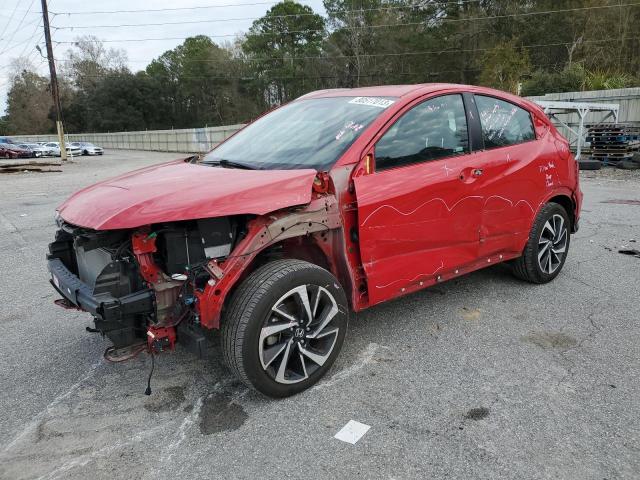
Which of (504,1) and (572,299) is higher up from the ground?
(504,1)

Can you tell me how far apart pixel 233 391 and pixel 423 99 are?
2387mm

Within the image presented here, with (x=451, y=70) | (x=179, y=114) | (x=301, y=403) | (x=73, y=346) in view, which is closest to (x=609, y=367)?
(x=301, y=403)

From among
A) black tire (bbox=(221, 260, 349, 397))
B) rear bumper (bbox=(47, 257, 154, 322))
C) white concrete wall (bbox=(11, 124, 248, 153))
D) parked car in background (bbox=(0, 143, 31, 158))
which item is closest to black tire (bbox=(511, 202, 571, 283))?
black tire (bbox=(221, 260, 349, 397))

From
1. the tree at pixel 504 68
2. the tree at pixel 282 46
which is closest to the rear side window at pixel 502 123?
the tree at pixel 504 68

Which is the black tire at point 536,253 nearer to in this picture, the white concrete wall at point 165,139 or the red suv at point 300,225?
the red suv at point 300,225

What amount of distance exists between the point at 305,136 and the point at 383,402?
6.16 feet

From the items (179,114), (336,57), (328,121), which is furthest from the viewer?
(179,114)

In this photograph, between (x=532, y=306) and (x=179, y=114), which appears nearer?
(x=532, y=306)

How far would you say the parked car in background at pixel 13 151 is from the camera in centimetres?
3450

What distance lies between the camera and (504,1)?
146 feet

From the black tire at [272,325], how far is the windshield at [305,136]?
75 cm

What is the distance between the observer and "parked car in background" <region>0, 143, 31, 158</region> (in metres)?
34.5

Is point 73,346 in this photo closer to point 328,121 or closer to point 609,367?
point 328,121

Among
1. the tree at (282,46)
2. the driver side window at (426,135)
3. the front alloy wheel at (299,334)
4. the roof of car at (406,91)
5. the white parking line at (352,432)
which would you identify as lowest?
the white parking line at (352,432)
